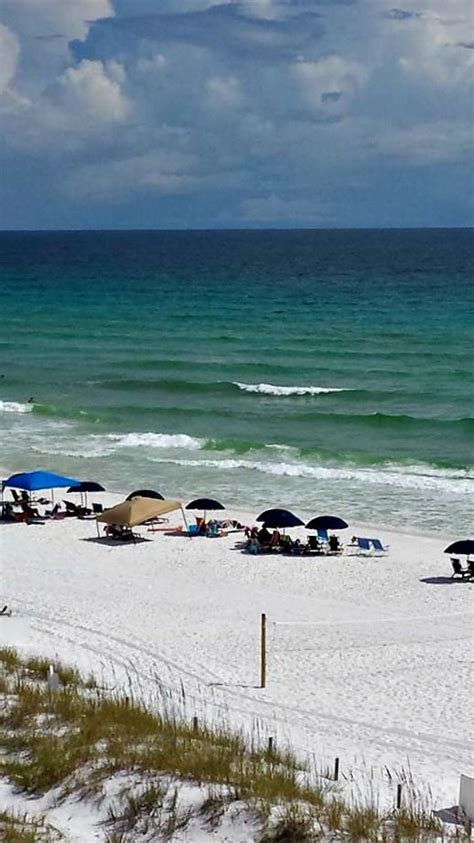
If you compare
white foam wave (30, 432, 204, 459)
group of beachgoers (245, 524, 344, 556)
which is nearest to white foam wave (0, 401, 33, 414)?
white foam wave (30, 432, 204, 459)

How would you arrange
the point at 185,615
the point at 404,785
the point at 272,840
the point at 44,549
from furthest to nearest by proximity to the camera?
the point at 44,549, the point at 185,615, the point at 404,785, the point at 272,840

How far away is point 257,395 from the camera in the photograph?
140 feet

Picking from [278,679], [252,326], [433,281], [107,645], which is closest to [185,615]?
[107,645]

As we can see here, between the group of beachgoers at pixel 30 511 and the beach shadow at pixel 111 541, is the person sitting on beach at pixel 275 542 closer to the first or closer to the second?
the beach shadow at pixel 111 541

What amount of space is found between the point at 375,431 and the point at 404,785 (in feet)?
82.8

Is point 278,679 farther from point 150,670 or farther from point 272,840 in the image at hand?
point 272,840

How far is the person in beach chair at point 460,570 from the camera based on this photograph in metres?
20.9

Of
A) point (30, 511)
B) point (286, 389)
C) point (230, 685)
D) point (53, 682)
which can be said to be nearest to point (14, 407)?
point (286, 389)

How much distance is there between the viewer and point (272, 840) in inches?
343

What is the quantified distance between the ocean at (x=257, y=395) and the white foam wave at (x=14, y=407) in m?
0.14

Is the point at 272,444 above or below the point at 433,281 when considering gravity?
below

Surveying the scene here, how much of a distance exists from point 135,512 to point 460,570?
6637 millimetres

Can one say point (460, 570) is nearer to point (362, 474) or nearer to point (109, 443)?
point (362, 474)

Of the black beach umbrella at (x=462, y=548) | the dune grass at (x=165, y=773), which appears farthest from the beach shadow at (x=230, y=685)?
the black beach umbrella at (x=462, y=548)
